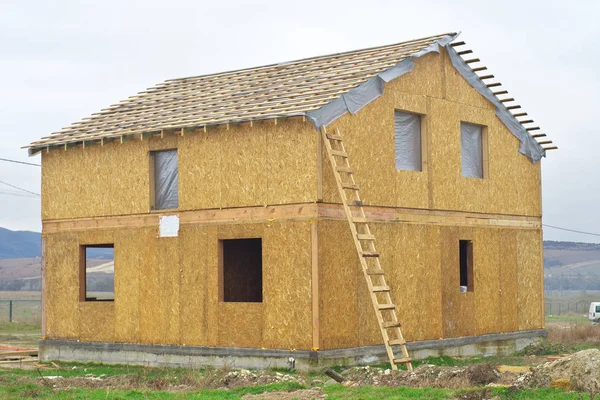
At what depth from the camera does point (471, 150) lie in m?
24.1

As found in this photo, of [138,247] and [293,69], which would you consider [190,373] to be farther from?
[293,69]

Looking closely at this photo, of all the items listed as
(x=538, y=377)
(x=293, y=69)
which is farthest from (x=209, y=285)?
(x=538, y=377)

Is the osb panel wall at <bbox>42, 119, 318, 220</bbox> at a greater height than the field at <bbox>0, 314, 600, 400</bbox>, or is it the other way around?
the osb panel wall at <bbox>42, 119, 318, 220</bbox>

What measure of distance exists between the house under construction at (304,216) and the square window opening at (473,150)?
0.05m

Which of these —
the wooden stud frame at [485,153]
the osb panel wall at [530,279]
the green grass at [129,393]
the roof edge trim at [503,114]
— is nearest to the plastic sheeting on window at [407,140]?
the roof edge trim at [503,114]

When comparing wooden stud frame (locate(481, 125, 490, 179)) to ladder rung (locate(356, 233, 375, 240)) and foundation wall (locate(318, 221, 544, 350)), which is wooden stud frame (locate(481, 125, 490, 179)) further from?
ladder rung (locate(356, 233, 375, 240))

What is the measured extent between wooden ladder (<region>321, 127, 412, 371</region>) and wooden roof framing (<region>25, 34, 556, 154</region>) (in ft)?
3.39

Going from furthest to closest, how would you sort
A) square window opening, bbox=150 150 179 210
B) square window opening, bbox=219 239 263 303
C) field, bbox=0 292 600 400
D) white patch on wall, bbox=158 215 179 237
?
square window opening, bbox=219 239 263 303
square window opening, bbox=150 150 179 210
white patch on wall, bbox=158 215 179 237
field, bbox=0 292 600 400

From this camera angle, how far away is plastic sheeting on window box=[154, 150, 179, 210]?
21.9 m

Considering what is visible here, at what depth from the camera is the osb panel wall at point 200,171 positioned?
19.3 metres

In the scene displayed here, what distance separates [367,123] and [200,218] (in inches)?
160

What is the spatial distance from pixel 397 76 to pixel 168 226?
235 inches

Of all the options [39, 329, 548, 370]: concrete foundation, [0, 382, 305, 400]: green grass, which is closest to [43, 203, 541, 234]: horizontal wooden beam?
[39, 329, 548, 370]: concrete foundation

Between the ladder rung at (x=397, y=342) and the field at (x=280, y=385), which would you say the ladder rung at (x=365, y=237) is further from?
the field at (x=280, y=385)
